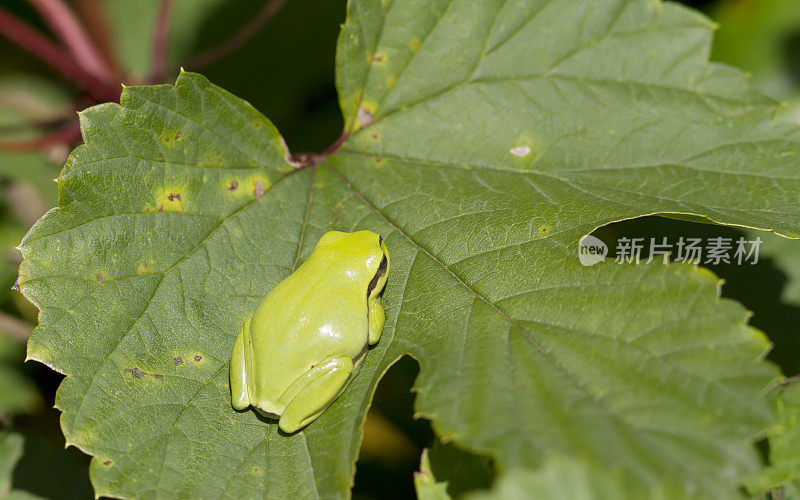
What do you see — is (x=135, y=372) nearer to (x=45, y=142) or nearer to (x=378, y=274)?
(x=378, y=274)

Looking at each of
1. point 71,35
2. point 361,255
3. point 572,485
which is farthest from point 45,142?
point 572,485

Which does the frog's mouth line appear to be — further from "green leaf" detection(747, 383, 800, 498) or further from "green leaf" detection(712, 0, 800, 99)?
"green leaf" detection(712, 0, 800, 99)

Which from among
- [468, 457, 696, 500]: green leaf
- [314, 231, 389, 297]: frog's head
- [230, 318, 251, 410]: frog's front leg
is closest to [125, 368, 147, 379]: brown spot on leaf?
[230, 318, 251, 410]: frog's front leg

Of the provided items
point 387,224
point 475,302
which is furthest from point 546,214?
point 387,224

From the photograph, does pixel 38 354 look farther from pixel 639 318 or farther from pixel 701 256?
pixel 701 256

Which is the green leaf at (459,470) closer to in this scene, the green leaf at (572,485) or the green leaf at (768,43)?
the green leaf at (572,485)

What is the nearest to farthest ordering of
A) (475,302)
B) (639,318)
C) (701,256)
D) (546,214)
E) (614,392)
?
(614,392) → (639,318) → (475,302) → (546,214) → (701,256)
